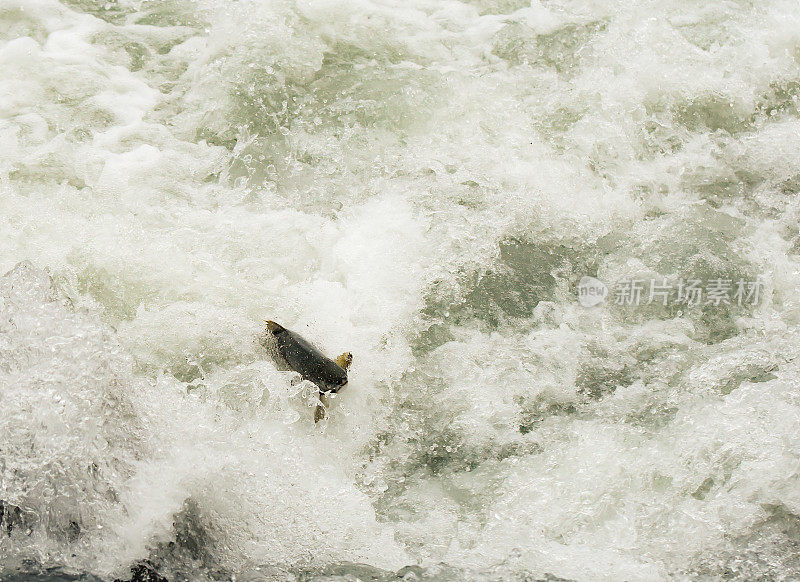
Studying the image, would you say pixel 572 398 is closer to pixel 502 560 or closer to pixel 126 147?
pixel 502 560

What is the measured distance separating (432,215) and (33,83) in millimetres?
2272

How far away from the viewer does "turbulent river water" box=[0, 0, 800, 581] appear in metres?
2.40

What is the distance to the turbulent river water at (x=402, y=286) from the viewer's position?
7.88 ft

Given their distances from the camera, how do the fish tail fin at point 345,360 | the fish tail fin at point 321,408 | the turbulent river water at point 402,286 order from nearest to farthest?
1. the turbulent river water at point 402,286
2. the fish tail fin at point 321,408
3. the fish tail fin at point 345,360

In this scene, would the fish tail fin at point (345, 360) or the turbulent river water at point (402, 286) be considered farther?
the fish tail fin at point (345, 360)

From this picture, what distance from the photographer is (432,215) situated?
3.48m

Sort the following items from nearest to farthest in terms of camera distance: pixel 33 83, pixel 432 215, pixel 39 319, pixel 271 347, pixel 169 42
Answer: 1. pixel 39 319
2. pixel 271 347
3. pixel 432 215
4. pixel 33 83
5. pixel 169 42

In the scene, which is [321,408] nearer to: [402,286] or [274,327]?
[274,327]

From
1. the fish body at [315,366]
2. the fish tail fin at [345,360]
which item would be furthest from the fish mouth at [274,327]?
the fish tail fin at [345,360]

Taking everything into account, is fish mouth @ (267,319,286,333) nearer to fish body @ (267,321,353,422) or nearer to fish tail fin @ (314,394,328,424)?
fish body @ (267,321,353,422)

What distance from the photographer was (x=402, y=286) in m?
3.23

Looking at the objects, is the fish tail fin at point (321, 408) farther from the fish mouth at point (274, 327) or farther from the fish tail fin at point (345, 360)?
the fish mouth at point (274, 327)

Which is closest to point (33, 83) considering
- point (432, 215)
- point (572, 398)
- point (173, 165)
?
point (173, 165)

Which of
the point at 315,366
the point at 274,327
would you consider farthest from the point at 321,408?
the point at 274,327
